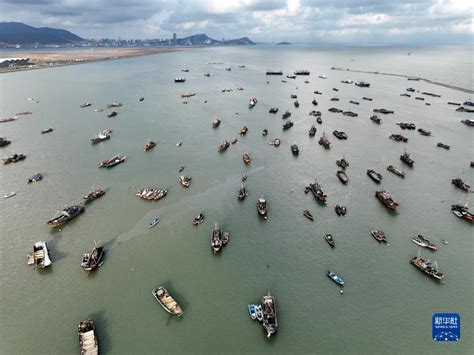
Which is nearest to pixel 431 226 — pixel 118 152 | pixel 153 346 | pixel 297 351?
pixel 297 351

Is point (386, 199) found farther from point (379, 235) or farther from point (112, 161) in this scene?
point (112, 161)

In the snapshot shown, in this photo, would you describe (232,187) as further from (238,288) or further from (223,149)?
(238,288)

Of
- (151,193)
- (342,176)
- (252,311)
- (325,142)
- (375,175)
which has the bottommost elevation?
(252,311)

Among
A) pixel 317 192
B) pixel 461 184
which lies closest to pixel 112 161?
pixel 317 192

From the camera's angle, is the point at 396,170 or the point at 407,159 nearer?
the point at 396,170

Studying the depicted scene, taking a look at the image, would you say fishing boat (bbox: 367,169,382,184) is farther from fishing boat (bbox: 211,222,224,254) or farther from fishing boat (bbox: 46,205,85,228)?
fishing boat (bbox: 46,205,85,228)

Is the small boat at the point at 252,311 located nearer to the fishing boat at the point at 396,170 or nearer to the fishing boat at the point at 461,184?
the fishing boat at the point at 396,170

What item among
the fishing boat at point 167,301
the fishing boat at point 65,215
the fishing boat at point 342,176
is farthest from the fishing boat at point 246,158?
the fishing boat at point 167,301
